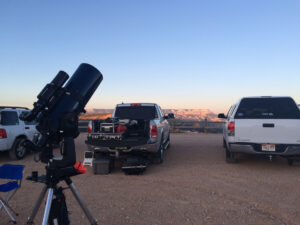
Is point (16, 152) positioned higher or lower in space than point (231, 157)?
higher

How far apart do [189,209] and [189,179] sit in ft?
5.45

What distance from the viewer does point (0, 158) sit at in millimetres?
7652

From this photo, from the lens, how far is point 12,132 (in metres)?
7.09

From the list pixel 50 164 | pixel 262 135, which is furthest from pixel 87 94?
pixel 262 135

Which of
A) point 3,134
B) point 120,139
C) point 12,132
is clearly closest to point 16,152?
point 12,132

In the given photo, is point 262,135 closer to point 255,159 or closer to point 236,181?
point 236,181

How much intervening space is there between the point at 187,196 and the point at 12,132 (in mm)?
6061

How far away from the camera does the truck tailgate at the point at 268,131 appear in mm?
5539

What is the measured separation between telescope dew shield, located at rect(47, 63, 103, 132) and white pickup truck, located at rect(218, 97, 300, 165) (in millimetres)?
4568

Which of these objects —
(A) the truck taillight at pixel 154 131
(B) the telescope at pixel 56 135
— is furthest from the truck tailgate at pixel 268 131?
(B) the telescope at pixel 56 135

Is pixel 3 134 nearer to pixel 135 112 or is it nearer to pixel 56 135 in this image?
pixel 135 112

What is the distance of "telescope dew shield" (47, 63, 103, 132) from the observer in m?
2.21

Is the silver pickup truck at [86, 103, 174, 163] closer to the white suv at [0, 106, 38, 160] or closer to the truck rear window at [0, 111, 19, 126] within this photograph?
the white suv at [0, 106, 38, 160]

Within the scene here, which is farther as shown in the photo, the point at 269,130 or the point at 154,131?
the point at 154,131
